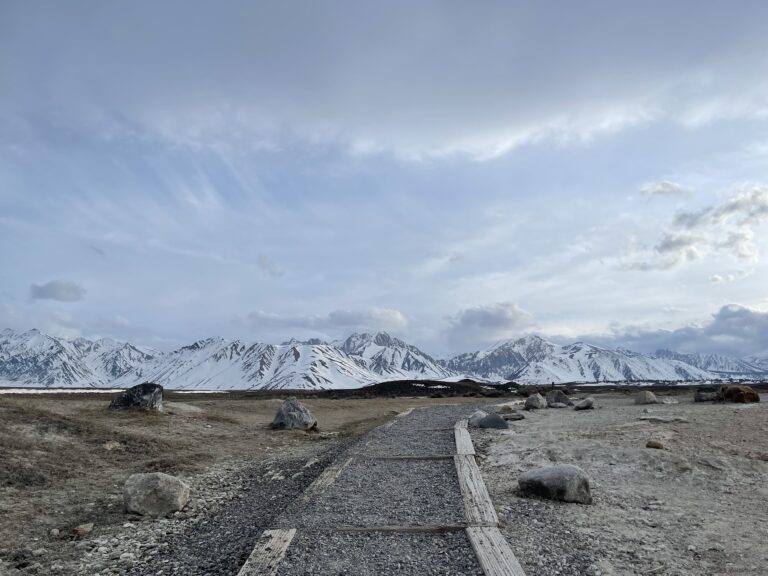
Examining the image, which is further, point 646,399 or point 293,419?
point 646,399

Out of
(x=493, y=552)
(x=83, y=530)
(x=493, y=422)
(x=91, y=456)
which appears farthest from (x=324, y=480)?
(x=493, y=422)

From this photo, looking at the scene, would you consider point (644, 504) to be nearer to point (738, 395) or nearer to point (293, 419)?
point (293, 419)

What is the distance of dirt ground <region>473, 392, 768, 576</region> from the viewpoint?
724 centimetres

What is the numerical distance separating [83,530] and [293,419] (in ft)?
57.5

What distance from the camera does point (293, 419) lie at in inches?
1053

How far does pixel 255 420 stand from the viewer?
31.3 metres

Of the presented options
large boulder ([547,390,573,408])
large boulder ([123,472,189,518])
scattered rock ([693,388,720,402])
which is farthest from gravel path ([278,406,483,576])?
scattered rock ([693,388,720,402])

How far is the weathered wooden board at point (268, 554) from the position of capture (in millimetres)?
6418

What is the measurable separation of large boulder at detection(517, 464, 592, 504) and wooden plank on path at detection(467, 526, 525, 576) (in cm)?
290

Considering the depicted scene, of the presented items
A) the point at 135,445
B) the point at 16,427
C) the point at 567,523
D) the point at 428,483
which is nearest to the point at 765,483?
the point at 567,523

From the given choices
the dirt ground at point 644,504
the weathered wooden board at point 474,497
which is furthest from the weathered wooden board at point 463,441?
the weathered wooden board at point 474,497

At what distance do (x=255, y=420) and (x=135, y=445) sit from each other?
1395 centimetres

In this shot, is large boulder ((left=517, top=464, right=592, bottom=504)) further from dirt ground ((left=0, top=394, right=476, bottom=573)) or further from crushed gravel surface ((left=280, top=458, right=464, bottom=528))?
dirt ground ((left=0, top=394, right=476, bottom=573))

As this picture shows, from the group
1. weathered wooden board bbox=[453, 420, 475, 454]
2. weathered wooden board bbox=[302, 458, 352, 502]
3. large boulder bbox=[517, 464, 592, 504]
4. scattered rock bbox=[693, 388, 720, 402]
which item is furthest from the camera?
scattered rock bbox=[693, 388, 720, 402]
